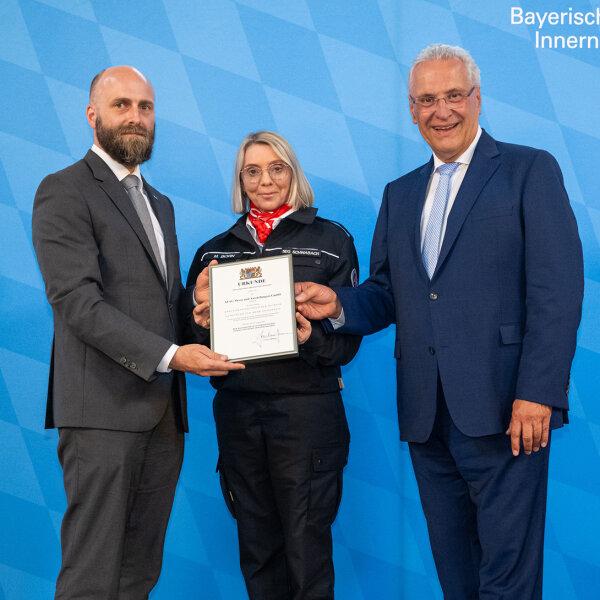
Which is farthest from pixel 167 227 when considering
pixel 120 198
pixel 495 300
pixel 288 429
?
pixel 495 300

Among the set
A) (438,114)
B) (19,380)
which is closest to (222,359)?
(438,114)

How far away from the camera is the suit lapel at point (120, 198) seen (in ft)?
7.40

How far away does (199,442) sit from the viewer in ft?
11.0

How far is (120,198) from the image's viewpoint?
7.46 feet

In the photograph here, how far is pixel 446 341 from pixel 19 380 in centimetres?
214

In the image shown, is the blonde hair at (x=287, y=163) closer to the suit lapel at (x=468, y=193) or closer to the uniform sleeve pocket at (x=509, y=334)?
the suit lapel at (x=468, y=193)

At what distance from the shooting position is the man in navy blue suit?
1.99m

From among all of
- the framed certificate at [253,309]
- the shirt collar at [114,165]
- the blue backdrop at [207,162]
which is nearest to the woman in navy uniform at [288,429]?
the framed certificate at [253,309]

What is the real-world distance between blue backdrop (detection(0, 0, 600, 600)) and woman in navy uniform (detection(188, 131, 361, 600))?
0.70 metres

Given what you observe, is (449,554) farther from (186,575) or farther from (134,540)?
(186,575)

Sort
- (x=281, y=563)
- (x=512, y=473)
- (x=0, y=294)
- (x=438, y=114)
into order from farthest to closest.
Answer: (x=0, y=294) → (x=281, y=563) → (x=438, y=114) → (x=512, y=473)

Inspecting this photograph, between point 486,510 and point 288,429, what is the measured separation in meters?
0.71

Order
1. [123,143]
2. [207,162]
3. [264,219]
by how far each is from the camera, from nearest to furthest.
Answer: [123,143]
[264,219]
[207,162]

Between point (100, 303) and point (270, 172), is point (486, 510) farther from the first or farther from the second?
point (270, 172)
